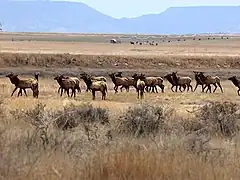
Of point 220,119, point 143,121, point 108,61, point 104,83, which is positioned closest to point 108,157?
point 143,121

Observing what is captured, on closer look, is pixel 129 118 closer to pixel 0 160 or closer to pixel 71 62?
pixel 0 160

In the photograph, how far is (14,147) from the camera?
1030 cm

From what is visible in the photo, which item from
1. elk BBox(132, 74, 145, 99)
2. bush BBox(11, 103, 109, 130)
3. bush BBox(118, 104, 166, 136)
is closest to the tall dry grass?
bush BBox(118, 104, 166, 136)

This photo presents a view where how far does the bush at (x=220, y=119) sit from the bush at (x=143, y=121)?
3.85 ft

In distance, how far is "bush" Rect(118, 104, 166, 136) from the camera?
15.0m

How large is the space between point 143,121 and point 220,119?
2111 mm

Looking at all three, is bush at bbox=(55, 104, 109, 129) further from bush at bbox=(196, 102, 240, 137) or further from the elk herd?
the elk herd

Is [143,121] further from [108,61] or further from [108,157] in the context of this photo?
[108,61]

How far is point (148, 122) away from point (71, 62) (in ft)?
175

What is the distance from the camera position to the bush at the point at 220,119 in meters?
15.8

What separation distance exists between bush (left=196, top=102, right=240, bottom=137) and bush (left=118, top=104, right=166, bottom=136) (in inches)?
46.2

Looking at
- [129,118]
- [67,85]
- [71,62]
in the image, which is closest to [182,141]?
[129,118]

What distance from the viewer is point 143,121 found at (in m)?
15.7

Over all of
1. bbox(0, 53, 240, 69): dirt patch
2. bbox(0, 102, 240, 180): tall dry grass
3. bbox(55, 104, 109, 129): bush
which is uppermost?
bbox(0, 102, 240, 180): tall dry grass
